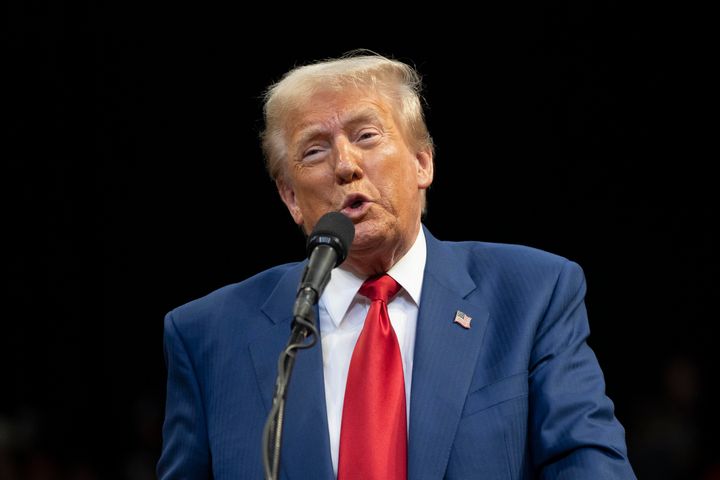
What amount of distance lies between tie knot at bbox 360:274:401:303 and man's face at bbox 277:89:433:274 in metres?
0.05

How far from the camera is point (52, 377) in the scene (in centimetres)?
611

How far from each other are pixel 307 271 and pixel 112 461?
4.49 m

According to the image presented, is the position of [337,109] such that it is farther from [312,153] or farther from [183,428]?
[183,428]

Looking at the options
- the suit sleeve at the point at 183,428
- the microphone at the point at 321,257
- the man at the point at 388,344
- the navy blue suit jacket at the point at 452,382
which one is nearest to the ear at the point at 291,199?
the man at the point at 388,344

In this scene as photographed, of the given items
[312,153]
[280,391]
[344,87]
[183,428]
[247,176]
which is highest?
Result: [344,87]

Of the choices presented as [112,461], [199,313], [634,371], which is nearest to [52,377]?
[112,461]

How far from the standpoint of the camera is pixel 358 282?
220 centimetres

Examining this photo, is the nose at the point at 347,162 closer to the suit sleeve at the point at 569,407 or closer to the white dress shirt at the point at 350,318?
the white dress shirt at the point at 350,318

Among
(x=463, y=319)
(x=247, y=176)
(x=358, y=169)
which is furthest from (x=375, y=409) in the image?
(x=247, y=176)

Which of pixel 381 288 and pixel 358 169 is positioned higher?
pixel 358 169

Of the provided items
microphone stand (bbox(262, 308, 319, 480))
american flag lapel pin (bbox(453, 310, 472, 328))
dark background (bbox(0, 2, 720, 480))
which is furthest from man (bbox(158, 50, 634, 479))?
dark background (bbox(0, 2, 720, 480))

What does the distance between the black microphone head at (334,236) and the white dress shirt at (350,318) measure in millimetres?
434

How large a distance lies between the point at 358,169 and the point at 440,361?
43 centimetres

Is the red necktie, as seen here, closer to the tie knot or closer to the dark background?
the tie knot
